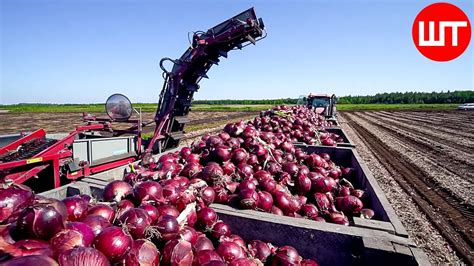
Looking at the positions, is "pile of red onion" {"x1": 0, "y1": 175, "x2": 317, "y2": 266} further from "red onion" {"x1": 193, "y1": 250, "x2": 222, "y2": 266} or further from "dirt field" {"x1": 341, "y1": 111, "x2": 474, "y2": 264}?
"dirt field" {"x1": 341, "y1": 111, "x2": 474, "y2": 264}

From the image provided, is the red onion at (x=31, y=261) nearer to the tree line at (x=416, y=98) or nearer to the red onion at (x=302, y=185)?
the red onion at (x=302, y=185)

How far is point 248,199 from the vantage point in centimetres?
200

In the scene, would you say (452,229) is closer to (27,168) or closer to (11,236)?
(11,236)

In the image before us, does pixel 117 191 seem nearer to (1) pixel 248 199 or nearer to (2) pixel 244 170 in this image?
(1) pixel 248 199

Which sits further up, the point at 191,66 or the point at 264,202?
the point at 191,66

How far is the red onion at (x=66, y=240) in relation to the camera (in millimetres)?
1119

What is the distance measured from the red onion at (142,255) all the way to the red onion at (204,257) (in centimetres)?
19

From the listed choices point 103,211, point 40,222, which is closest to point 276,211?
point 103,211

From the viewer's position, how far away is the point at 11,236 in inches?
46.1

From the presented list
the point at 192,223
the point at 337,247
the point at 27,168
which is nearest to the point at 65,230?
the point at 192,223

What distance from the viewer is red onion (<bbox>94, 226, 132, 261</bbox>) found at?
3.87ft

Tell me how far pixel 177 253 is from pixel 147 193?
58cm

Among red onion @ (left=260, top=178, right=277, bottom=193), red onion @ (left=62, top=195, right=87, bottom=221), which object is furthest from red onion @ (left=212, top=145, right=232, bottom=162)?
red onion @ (left=62, top=195, right=87, bottom=221)

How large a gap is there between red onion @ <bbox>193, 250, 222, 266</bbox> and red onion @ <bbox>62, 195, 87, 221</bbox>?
687 mm
